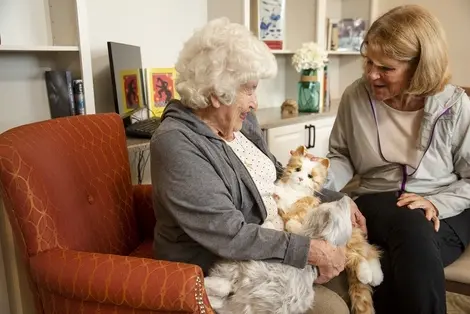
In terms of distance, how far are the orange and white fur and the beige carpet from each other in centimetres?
85

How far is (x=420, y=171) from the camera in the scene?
5.06 feet

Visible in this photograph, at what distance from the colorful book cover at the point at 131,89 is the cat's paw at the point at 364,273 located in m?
1.26

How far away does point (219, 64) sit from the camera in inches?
46.0

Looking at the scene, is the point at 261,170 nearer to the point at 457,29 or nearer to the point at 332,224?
the point at 332,224

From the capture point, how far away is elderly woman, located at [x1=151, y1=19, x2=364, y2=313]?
109 centimetres

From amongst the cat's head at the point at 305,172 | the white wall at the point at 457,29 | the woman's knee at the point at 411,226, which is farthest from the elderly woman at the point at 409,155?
the white wall at the point at 457,29

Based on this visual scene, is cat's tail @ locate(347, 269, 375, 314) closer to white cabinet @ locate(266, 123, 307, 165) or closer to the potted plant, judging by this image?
white cabinet @ locate(266, 123, 307, 165)

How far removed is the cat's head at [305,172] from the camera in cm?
147

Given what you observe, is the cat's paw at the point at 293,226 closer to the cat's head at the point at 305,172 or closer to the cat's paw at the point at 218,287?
the cat's head at the point at 305,172

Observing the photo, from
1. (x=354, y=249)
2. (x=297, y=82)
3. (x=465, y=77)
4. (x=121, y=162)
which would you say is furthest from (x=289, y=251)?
(x=465, y=77)

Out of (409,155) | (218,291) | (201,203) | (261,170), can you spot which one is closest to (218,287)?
(218,291)

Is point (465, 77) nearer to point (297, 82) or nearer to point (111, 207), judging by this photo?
point (297, 82)

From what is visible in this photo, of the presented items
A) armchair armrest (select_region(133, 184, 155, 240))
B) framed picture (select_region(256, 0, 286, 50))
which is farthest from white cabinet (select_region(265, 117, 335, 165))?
armchair armrest (select_region(133, 184, 155, 240))

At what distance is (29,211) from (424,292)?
106cm
